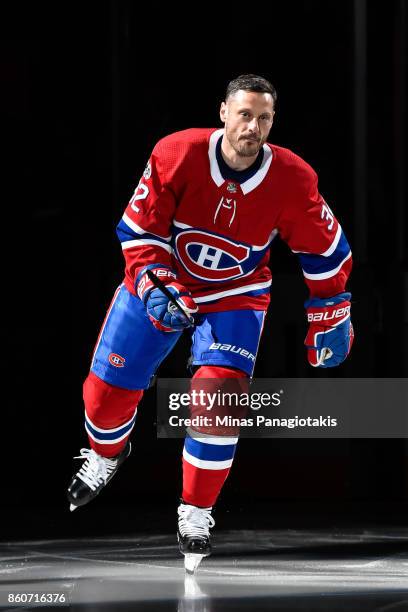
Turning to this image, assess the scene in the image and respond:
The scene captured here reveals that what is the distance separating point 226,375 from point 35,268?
5.76 feet

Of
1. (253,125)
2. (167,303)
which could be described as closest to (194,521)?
(167,303)

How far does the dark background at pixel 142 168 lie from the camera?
4402 millimetres

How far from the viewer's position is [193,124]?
4438mm

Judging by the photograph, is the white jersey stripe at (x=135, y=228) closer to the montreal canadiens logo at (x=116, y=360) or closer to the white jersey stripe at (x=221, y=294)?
the white jersey stripe at (x=221, y=294)

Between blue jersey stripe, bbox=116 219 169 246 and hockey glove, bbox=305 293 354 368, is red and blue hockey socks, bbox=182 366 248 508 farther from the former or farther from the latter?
blue jersey stripe, bbox=116 219 169 246

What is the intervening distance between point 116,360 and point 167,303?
322 millimetres

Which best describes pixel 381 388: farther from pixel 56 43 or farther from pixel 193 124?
pixel 56 43

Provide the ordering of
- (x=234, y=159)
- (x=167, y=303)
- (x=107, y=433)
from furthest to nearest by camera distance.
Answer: (x=107, y=433) < (x=234, y=159) < (x=167, y=303)

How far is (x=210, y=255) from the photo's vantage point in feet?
9.93

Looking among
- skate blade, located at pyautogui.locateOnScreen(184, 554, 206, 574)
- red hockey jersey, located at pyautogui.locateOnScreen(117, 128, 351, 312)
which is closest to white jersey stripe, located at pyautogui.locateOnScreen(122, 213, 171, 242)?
red hockey jersey, located at pyautogui.locateOnScreen(117, 128, 351, 312)

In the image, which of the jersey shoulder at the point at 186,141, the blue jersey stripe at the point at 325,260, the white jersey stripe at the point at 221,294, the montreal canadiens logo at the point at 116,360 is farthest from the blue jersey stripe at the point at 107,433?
the jersey shoulder at the point at 186,141

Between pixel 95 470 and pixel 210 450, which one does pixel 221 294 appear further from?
pixel 95 470

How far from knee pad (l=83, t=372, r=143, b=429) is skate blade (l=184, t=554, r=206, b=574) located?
0.43 metres

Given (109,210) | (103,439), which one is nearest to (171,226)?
(103,439)
